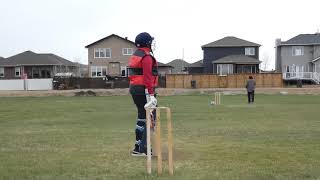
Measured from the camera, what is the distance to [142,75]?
869cm

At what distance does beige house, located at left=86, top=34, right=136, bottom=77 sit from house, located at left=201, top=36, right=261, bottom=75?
12517 mm

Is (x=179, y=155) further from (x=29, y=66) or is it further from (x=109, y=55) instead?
(x=29, y=66)

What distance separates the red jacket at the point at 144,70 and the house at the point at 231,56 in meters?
70.2

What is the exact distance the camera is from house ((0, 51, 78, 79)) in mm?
87625

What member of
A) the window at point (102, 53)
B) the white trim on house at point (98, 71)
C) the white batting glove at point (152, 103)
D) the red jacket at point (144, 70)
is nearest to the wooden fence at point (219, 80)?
the white trim on house at point (98, 71)

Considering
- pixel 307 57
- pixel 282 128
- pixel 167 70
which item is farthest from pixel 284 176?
pixel 167 70

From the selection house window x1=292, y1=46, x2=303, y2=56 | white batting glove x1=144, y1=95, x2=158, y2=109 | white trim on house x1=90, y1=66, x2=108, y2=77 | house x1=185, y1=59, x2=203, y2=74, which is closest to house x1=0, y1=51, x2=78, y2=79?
white trim on house x1=90, y1=66, x2=108, y2=77

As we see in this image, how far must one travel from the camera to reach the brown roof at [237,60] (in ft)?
260

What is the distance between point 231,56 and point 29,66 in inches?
1274

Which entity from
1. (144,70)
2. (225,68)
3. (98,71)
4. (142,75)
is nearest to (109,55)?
(98,71)

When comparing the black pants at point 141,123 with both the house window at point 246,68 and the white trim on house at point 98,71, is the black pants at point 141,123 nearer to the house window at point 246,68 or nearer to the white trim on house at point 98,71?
the house window at point 246,68

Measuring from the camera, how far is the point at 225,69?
265 ft

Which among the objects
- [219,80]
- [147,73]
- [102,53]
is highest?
[102,53]

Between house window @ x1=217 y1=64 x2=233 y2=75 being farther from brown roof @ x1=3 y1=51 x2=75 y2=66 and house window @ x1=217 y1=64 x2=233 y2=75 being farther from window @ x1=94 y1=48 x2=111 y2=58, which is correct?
brown roof @ x1=3 y1=51 x2=75 y2=66
